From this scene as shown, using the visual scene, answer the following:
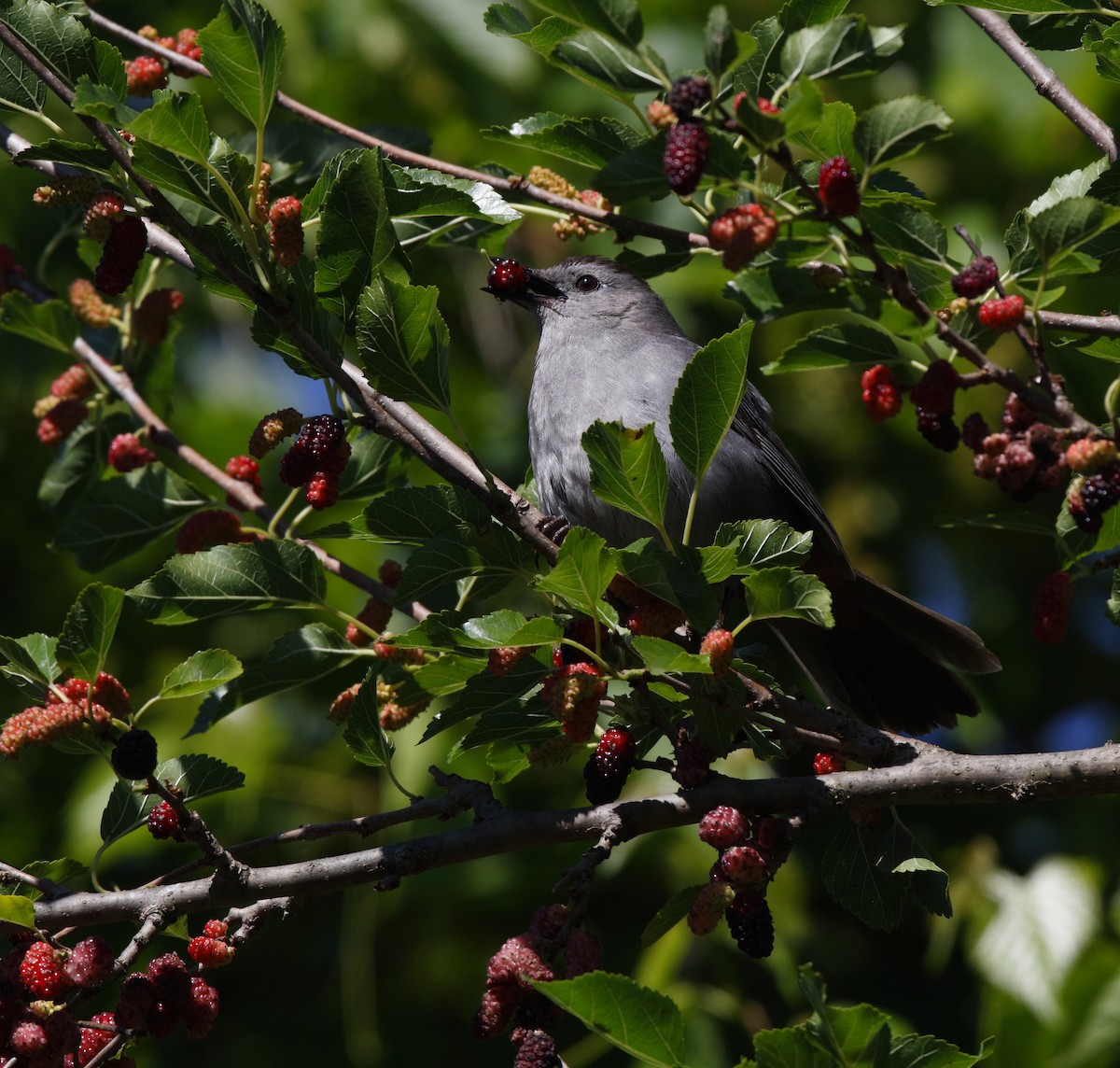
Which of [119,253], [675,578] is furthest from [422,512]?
[119,253]

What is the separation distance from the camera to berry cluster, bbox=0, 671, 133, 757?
2.52m

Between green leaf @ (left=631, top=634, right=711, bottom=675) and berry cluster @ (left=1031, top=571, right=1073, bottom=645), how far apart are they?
1.01 m

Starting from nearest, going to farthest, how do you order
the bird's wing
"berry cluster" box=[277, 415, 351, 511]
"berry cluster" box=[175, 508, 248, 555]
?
"berry cluster" box=[277, 415, 351, 511] → "berry cluster" box=[175, 508, 248, 555] → the bird's wing

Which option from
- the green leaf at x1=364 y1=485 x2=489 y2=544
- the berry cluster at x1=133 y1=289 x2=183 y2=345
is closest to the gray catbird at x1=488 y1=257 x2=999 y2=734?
the berry cluster at x1=133 y1=289 x2=183 y2=345

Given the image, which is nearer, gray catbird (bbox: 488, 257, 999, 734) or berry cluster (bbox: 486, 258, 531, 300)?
berry cluster (bbox: 486, 258, 531, 300)

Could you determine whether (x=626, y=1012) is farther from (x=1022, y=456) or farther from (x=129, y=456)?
(x=129, y=456)

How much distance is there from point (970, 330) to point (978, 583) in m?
4.35

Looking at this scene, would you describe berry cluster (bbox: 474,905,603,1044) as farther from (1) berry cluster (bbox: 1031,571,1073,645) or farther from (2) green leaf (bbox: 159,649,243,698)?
(1) berry cluster (bbox: 1031,571,1073,645)

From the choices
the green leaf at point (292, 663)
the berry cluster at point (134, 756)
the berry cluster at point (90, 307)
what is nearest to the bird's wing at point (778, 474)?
the green leaf at point (292, 663)

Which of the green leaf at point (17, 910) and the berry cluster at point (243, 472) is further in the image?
the berry cluster at point (243, 472)

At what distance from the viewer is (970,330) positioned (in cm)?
265

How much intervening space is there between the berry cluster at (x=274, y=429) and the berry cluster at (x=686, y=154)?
1.00 metres

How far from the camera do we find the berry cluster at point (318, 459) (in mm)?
2750

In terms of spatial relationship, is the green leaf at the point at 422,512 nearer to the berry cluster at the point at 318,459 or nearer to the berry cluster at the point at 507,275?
the berry cluster at the point at 318,459
